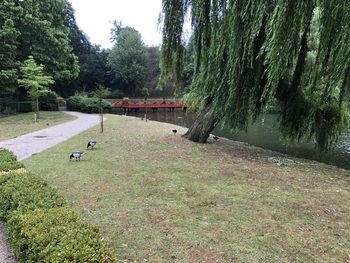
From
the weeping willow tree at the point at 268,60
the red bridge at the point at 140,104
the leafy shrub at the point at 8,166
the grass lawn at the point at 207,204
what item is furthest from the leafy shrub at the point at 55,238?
the red bridge at the point at 140,104

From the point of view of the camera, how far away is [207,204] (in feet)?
18.7

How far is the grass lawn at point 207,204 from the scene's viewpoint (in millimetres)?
4098

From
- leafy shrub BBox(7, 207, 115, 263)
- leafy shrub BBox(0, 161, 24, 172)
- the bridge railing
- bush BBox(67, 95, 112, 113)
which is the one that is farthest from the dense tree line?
leafy shrub BBox(7, 207, 115, 263)

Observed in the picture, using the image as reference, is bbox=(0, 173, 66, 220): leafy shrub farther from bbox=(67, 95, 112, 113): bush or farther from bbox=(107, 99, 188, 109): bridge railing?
bbox=(107, 99, 188, 109): bridge railing

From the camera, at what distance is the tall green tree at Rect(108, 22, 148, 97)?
170 ft

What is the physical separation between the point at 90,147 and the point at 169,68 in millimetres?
4009

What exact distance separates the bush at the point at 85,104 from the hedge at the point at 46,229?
29208 mm

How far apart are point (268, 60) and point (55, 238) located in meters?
5.21

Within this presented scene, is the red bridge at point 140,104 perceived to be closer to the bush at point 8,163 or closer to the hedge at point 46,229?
the bush at point 8,163

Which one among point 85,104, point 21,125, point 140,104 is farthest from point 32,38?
point 140,104

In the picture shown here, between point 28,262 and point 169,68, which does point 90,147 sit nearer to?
point 169,68

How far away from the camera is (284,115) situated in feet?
36.9

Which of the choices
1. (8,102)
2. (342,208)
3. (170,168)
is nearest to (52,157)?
(170,168)

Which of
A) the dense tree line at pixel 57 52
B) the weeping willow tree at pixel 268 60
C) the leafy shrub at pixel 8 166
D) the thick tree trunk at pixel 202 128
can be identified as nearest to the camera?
the weeping willow tree at pixel 268 60
